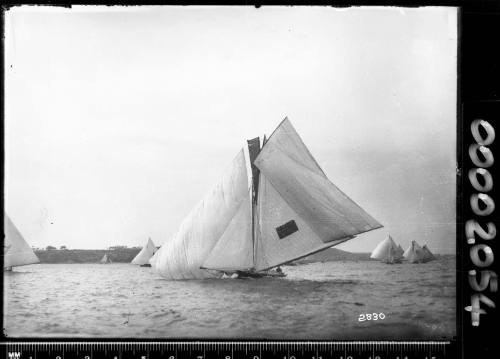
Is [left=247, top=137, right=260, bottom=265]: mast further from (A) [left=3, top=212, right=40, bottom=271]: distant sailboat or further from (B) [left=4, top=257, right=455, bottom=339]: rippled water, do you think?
(A) [left=3, top=212, right=40, bottom=271]: distant sailboat

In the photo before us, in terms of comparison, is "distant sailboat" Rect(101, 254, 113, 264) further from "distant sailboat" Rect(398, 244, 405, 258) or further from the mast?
"distant sailboat" Rect(398, 244, 405, 258)

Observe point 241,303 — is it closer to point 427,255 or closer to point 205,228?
point 205,228

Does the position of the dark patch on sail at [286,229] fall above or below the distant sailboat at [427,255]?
above

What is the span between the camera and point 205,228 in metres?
3.89

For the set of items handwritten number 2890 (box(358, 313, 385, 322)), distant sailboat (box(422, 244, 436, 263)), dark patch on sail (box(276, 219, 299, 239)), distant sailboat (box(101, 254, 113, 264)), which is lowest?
handwritten number 2890 (box(358, 313, 385, 322))

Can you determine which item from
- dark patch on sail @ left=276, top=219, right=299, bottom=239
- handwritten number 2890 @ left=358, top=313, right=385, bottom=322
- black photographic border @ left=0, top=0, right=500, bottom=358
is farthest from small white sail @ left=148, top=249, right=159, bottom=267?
handwritten number 2890 @ left=358, top=313, right=385, bottom=322

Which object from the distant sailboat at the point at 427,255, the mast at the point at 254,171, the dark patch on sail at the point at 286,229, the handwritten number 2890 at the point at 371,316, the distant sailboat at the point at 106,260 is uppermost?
the mast at the point at 254,171

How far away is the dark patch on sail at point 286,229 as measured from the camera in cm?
388

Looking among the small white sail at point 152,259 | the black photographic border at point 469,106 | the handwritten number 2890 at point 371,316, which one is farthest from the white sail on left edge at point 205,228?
the handwritten number 2890 at point 371,316

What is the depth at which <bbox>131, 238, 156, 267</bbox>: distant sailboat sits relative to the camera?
149 inches

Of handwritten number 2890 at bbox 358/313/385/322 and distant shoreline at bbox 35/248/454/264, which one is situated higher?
distant shoreline at bbox 35/248/454/264

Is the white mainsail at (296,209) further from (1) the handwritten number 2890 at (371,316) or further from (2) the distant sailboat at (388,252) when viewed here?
(1) the handwritten number 2890 at (371,316)

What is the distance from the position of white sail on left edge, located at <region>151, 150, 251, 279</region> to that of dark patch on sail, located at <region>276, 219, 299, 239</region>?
0.22 metres

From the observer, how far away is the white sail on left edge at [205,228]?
3.85m
